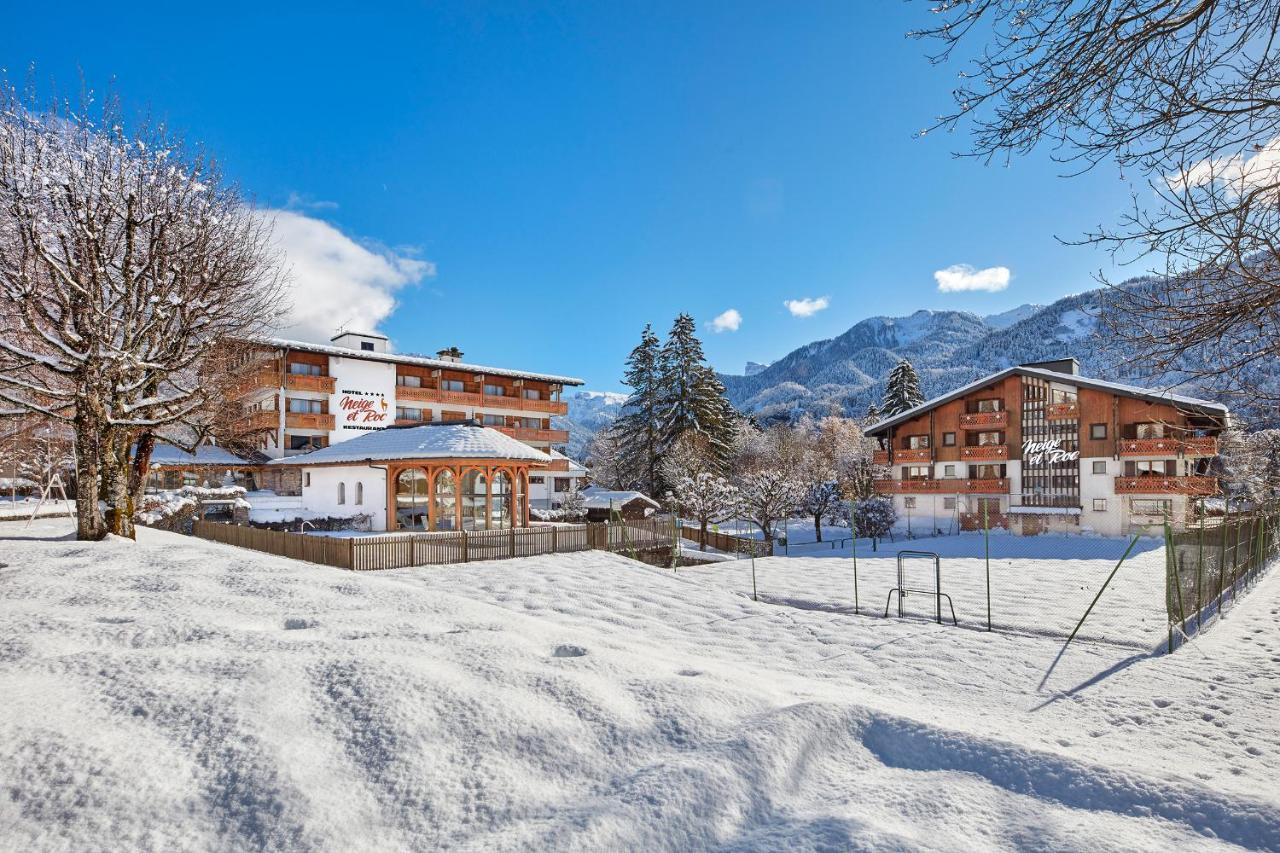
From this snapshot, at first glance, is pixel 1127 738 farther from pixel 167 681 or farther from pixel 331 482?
pixel 331 482

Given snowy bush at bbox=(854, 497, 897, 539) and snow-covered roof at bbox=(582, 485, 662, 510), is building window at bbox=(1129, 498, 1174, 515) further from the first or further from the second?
snow-covered roof at bbox=(582, 485, 662, 510)

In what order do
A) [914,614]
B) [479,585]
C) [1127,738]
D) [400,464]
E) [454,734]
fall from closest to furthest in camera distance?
[454,734] → [1127,738] → [914,614] → [479,585] → [400,464]

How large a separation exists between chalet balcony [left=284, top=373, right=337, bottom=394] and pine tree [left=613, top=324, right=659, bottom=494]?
765 inches

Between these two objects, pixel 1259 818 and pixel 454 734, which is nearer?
pixel 1259 818

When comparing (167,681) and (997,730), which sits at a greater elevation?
(167,681)

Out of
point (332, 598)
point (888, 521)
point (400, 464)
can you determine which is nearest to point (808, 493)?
point (888, 521)

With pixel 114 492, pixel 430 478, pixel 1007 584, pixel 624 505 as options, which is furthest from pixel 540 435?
pixel 1007 584

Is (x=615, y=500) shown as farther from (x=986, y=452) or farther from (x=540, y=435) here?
(x=986, y=452)

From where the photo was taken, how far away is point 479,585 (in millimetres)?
15055

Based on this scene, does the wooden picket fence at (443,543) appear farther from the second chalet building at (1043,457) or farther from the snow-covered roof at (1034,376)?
the snow-covered roof at (1034,376)

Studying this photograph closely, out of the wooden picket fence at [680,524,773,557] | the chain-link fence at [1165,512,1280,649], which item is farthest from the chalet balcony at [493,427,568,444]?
the chain-link fence at [1165,512,1280,649]

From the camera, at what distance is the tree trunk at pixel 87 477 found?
43.3 feet

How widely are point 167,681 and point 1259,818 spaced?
7299mm

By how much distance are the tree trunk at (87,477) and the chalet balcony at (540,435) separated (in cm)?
3120
